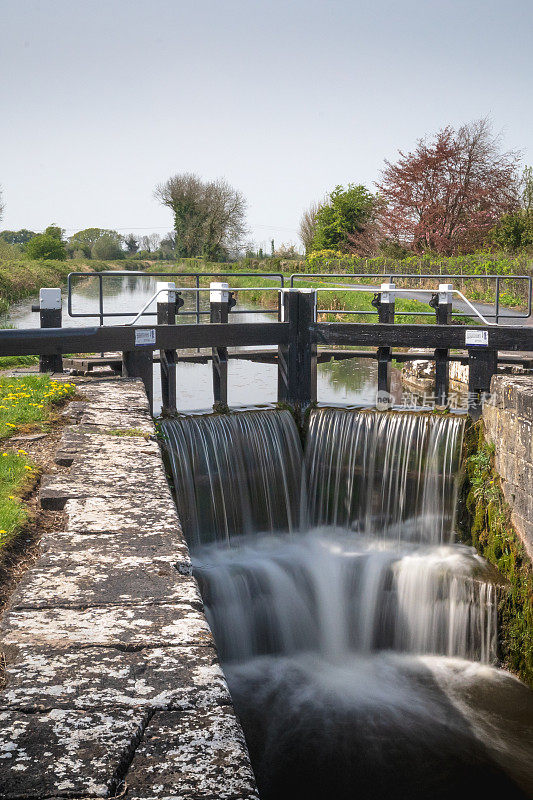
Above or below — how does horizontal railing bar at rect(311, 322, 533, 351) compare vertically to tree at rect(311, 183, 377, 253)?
below

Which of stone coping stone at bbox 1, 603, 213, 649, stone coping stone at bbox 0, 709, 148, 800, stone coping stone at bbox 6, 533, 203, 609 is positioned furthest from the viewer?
stone coping stone at bbox 6, 533, 203, 609

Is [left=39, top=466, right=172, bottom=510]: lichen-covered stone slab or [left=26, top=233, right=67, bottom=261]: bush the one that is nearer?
[left=39, top=466, right=172, bottom=510]: lichen-covered stone slab

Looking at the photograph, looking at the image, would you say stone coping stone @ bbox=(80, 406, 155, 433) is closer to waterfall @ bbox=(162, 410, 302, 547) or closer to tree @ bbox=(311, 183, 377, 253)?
waterfall @ bbox=(162, 410, 302, 547)

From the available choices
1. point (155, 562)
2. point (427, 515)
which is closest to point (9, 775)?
point (155, 562)

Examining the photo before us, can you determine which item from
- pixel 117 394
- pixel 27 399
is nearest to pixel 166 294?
pixel 117 394

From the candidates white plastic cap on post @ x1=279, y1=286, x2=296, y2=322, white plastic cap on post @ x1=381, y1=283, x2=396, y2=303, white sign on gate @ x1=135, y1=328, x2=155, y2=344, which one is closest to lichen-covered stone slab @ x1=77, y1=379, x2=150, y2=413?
white sign on gate @ x1=135, y1=328, x2=155, y2=344

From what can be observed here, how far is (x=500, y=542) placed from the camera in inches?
260

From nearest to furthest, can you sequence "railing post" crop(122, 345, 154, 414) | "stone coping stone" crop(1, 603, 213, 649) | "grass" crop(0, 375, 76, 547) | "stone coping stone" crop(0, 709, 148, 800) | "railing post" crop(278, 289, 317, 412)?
1. "stone coping stone" crop(0, 709, 148, 800)
2. "stone coping stone" crop(1, 603, 213, 649)
3. "grass" crop(0, 375, 76, 547)
4. "railing post" crop(122, 345, 154, 414)
5. "railing post" crop(278, 289, 317, 412)

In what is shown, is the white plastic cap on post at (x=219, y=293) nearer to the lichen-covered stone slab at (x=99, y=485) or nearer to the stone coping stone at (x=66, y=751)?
the lichen-covered stone slab at (x=99, y=485)

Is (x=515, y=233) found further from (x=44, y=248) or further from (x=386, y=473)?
(x=44, y=248)

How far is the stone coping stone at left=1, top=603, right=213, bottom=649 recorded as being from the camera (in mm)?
2057

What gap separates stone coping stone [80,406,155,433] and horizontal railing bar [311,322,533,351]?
3831mm

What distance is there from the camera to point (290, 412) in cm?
835

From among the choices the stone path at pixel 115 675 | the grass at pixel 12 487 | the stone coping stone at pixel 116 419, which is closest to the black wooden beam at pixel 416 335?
the stone coping stone at pixel 116 419
